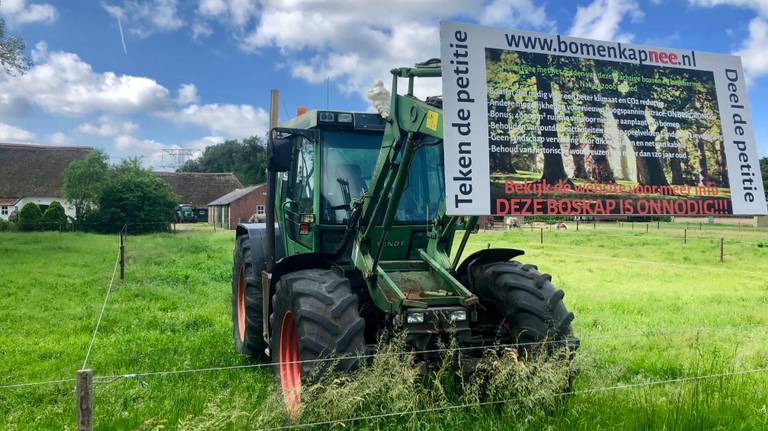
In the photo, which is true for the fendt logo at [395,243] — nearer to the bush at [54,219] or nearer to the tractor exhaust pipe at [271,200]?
the tractor exhaust pipe at [271,200]

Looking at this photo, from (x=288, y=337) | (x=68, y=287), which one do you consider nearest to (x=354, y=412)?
(x=288, y=337)

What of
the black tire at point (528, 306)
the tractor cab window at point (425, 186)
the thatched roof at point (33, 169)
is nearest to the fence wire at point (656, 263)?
the tractor cab window at point (425, 186)

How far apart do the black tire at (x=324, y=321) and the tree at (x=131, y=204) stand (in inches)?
1575

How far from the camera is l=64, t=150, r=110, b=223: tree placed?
46.6 m

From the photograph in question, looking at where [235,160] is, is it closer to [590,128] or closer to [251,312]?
[251,312]

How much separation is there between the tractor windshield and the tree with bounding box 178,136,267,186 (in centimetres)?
8863

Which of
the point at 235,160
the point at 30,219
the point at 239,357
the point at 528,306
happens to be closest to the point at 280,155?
the point at 528,306

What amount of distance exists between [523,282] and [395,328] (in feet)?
4.14

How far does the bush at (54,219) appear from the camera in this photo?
40.8 m

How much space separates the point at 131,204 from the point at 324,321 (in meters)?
42.4

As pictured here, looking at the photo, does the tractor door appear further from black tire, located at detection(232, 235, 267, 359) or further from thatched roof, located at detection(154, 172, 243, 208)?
thatched roof, located at detection(154, 172, 243, 208)

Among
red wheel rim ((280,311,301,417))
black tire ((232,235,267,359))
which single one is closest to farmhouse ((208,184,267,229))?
black tire ((232,235,267,359))

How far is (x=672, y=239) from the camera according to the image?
1139 inches

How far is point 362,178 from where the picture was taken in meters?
6.05
